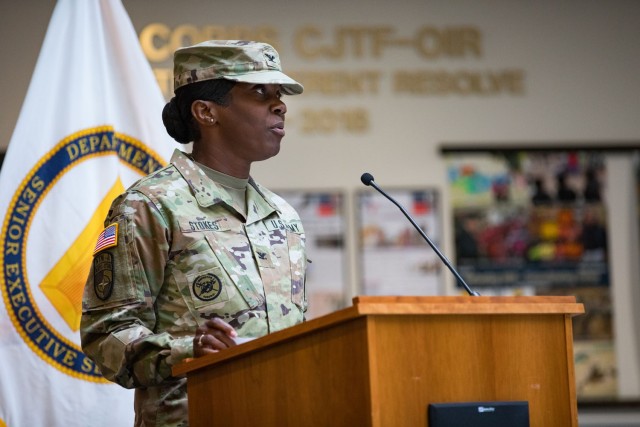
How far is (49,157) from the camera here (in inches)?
119

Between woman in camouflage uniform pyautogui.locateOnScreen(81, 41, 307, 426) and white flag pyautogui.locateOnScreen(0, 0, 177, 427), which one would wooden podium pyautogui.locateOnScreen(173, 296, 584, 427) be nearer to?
woman in camouflage uniform pyautogui.locateOnScreen(81, 41, 307, 426)

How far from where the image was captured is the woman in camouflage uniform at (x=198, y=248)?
2102 mm

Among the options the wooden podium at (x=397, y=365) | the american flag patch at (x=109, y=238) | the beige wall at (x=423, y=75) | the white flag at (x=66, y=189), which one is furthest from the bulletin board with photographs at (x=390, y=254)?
the wooden podium at (x=397, y=365)

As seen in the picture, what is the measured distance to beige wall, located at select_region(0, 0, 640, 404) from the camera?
5.21 meters

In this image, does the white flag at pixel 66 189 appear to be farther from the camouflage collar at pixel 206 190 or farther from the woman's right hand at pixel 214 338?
the woman's right hand at pixel 214 338

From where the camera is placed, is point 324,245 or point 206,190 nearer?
point 206,190

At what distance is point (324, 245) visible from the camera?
5129 mm

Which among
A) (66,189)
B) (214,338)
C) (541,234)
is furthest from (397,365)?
(541,234)

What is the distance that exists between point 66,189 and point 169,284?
0.95 m

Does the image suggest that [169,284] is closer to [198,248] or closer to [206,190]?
[198,248]

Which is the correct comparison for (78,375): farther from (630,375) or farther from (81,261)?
(630,375)

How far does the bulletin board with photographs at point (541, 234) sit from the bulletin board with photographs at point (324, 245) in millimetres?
610

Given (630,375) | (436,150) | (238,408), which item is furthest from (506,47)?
(238,408)

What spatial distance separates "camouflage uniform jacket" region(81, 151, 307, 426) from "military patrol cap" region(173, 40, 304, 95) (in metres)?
0.24
